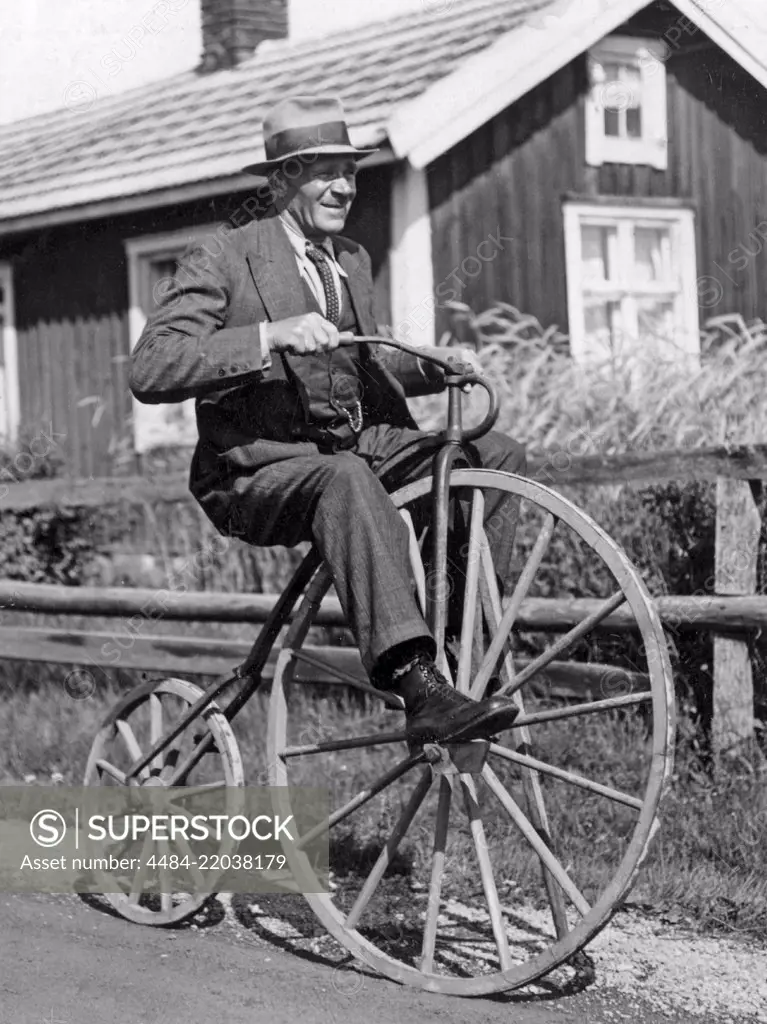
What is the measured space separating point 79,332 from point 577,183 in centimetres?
499

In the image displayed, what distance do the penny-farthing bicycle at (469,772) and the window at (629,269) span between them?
804cm

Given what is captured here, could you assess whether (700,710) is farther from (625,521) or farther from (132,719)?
(132,719)

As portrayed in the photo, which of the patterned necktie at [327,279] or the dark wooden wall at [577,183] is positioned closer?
the patterned necktie at [327,279]

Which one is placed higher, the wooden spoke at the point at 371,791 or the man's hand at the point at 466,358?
the man's hand at the point at 466,358

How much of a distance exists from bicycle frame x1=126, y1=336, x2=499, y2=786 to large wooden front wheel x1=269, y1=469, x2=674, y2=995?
0.07 m

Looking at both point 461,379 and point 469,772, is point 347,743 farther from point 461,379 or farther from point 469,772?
point 461,379

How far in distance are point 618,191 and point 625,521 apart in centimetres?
771

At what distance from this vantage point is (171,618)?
22.6ft

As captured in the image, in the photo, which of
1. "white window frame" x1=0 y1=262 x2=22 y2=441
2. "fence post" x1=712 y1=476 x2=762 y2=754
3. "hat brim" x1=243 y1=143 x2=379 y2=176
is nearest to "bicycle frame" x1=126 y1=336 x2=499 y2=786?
"hat brim" x1=243 y1=143 x2=379 y2=176

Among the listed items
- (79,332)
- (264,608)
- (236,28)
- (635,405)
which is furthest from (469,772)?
(236,28)

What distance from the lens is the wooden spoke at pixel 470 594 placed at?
A: 3.93 meters

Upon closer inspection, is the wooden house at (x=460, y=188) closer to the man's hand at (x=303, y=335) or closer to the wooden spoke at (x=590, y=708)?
the man's hand at (x=303, y=335)

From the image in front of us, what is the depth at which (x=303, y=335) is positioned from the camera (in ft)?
12.7

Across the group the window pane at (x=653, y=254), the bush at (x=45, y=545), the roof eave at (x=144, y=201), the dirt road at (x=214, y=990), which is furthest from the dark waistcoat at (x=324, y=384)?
the window pane at (x=653, y=254)
